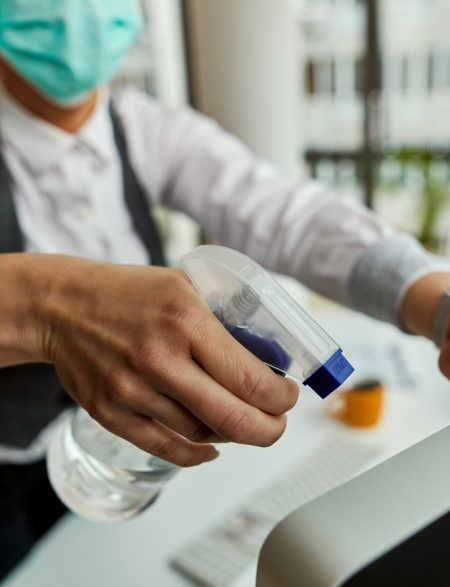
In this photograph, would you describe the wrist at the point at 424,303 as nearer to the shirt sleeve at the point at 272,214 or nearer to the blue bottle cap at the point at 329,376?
the shirt sleeve at the point at 272,214

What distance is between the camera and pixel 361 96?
10.5 feet

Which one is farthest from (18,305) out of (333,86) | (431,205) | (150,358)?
(333,86)

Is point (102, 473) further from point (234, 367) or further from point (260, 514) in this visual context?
point (260, 514)

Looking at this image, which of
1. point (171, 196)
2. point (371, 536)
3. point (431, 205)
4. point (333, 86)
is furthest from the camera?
point (333, 86)

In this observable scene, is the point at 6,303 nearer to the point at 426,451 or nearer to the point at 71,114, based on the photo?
the point at 426,451

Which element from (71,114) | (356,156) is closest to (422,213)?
(356,156)

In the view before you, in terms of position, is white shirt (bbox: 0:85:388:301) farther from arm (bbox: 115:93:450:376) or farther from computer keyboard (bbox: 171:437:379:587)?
computer keyboard (bbox: 171:437:379:587)

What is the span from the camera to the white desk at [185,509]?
2.76 feet

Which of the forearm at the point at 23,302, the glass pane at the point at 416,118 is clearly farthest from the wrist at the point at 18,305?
the glass pane at the point at 416,118

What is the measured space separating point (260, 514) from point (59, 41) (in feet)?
2.22

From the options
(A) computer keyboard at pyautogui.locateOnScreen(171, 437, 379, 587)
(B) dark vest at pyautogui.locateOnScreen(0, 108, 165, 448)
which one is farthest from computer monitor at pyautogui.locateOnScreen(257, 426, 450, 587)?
(B) dark vest at pyautogui.locateOnScreen(0, 108, 165, 448)

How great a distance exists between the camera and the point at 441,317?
1.96 ft

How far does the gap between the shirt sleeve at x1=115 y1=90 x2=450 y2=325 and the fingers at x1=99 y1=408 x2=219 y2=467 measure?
34cm

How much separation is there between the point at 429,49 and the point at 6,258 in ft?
11.7
